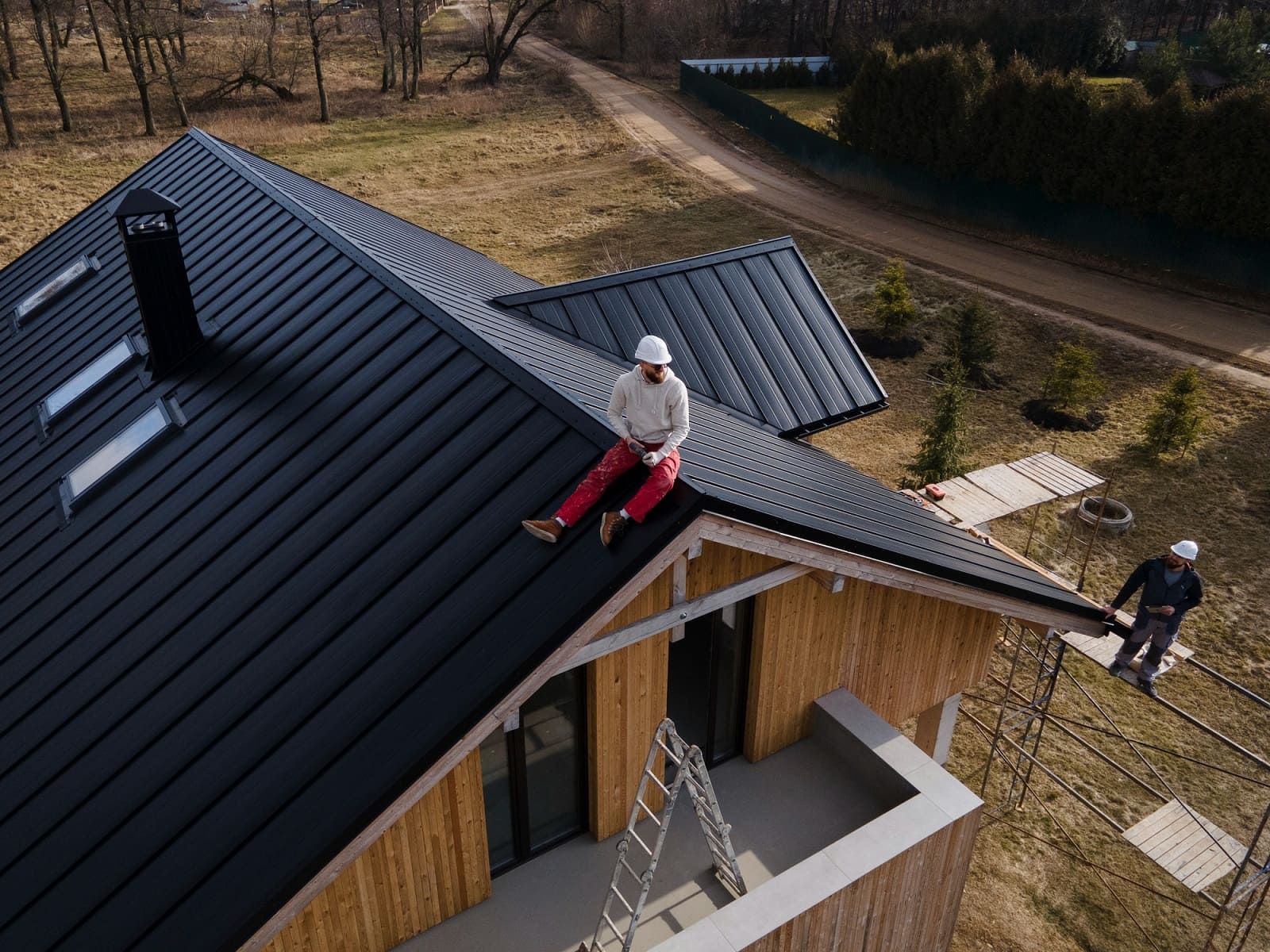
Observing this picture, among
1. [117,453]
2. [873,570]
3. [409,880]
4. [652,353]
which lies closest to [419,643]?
[409,880]

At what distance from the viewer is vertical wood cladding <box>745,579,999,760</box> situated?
8.71 m

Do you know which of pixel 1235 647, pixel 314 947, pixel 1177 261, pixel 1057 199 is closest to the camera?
pixel 314 947

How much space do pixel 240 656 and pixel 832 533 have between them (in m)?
4.40

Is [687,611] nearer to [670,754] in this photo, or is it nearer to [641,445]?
[670,754]

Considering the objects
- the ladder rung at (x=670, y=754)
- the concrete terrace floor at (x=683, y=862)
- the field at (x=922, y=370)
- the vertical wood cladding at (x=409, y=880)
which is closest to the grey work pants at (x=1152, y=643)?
the field at (x=922, y=370)

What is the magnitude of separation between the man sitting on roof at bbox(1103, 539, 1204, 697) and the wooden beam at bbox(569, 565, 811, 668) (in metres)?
4.75

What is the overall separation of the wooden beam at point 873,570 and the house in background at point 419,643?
0.11 ft

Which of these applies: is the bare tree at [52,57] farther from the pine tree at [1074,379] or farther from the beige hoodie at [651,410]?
the beige hoodie at [651,410]

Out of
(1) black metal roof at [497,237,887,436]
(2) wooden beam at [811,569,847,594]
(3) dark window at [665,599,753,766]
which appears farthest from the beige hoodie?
(1) black metal roof at [497,237,887,436]

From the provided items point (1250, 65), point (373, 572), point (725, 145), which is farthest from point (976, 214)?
point (373, 572)

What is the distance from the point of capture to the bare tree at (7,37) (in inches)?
1906

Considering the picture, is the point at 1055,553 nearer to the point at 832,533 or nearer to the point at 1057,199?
the point at 832,533

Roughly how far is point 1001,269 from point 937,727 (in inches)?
903

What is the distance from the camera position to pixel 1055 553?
18.3m
